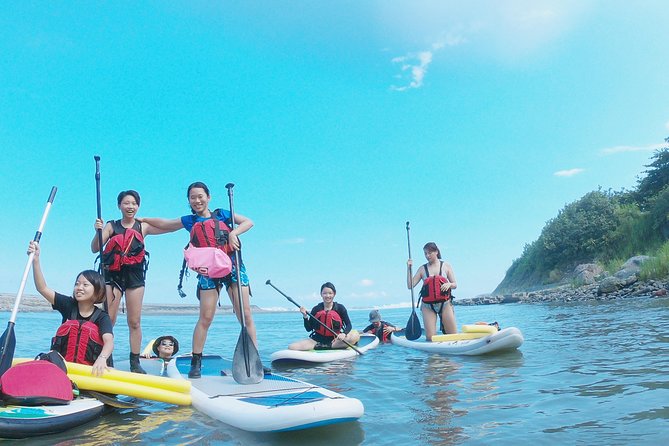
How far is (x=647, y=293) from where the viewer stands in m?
16.8

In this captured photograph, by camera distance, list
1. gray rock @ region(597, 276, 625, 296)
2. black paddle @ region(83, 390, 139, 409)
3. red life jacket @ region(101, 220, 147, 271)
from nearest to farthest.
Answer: black paddle @ region(83, 390, 139, 409)
red life jacket @ region(101, 220, 147, 271)
gray rock @ region(597, 276, 625, 296)

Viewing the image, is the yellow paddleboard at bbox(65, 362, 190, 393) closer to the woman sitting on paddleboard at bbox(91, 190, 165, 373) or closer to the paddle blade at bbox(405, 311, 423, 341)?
the woman sitting on paddleboard at bbox(91, 190, 165, 373)

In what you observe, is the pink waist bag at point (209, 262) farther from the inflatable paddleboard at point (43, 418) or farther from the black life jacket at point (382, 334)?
the black life jacket at point (382, 334)

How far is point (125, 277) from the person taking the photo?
530cm

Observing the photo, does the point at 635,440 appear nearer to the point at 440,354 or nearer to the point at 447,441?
the point at 447,441

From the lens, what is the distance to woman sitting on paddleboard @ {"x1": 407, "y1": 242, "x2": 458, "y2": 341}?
8469mm

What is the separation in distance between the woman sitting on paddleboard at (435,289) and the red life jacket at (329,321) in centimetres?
160

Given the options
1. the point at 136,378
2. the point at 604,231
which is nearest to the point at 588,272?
the point at 604,231

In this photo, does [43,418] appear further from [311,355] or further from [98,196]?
[311,355]

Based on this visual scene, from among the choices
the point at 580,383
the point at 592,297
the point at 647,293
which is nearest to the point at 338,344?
the point at 580,383

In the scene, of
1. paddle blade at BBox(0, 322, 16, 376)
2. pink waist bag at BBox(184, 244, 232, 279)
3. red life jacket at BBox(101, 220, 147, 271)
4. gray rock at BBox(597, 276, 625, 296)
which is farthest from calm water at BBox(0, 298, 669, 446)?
gray rock at BBox(597, 276, 625, 296)

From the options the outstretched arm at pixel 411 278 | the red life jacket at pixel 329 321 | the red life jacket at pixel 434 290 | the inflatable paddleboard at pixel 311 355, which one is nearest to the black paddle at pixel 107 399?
the inflatable paddleboard at pixel 311 355

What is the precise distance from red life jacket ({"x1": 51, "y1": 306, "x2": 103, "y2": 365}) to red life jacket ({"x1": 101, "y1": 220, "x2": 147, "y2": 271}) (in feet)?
2.55

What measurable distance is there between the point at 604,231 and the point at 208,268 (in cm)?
3470
